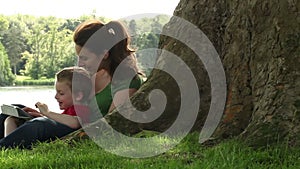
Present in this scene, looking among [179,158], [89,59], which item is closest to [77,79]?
[89,59]

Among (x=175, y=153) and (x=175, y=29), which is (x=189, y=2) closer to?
(x=175, y=29)

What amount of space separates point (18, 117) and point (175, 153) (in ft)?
6.06

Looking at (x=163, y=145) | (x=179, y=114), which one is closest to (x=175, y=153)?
(x=163, y=145)

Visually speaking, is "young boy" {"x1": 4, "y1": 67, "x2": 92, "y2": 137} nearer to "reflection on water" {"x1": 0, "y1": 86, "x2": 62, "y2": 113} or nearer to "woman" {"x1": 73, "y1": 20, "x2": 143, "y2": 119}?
"woman" {"x1": 73, "y1": 20, "x2": 143, "y2": 119}

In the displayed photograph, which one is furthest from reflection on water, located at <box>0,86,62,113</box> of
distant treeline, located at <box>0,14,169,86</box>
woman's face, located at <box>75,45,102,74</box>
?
distant treeline, located at <box>0,14,169,86</box>

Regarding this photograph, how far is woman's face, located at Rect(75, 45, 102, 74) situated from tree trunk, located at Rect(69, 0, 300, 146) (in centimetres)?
66

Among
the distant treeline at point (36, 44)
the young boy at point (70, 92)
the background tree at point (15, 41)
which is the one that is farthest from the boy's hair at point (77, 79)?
the background tree at point (15, 41)

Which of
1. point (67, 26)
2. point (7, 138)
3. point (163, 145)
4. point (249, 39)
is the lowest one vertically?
point (67, 26)

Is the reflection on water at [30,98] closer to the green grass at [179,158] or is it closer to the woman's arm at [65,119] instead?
the woman's arm at [65,119]

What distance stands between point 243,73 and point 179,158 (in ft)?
→ 3.26

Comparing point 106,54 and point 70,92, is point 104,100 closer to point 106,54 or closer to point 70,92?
point 70,92

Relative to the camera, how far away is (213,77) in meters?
4.70

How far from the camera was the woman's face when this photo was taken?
5457 millimetres

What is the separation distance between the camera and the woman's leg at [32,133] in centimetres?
486
